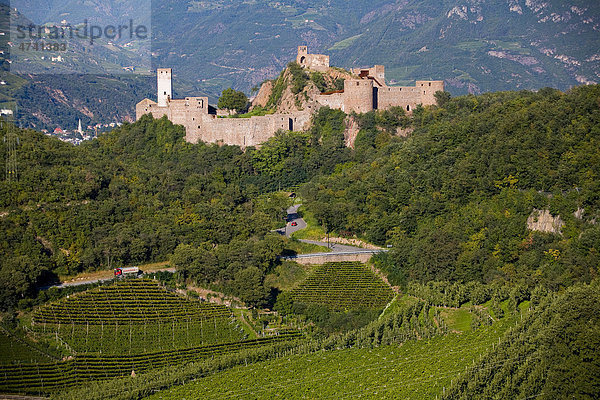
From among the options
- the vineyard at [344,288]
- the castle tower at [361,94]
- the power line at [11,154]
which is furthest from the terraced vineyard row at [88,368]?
the castle tower at [361,94]

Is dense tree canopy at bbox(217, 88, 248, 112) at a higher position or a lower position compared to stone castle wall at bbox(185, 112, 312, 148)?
higher

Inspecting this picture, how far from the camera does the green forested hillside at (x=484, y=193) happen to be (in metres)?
50.6

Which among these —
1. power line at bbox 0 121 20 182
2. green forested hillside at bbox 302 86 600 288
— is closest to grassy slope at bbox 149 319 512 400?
green forested hillside at bbox 302 86 600 288

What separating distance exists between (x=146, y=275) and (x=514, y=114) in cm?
2472

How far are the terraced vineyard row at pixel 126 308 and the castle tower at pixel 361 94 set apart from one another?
79.8ft

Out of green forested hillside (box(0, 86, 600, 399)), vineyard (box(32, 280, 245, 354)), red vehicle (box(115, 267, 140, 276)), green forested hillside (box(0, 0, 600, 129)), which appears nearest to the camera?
green forested hillside (box(0, 86, 600, 399))

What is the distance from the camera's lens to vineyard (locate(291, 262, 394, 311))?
52031 mm

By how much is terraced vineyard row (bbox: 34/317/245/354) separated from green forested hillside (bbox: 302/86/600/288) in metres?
11.8

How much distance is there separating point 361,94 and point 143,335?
29.8 metres

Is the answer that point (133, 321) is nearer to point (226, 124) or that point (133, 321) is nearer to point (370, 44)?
point (226, 124)

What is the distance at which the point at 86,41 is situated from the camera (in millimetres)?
171750

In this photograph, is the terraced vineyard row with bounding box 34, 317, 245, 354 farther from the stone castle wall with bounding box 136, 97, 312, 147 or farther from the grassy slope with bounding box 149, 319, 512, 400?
the stone castle wall with bounding box 136, 97, 312, 147

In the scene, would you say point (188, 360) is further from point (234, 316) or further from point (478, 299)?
point (478, 299)

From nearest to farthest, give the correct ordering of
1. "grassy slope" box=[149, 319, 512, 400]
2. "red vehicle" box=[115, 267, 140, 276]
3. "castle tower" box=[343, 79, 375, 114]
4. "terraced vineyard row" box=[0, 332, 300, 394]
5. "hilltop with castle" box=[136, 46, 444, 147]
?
"grassy slope" box=[149, 319, 512, 400]
"terraced vineyard row" box=[0, 332, 300, 394]
"red vehicle" box=[115, 267, 140, 276]
"castle tower" box=[343, 79, 375, 114]
"hilltop with castle" box=[136, 46, 444, 147]
